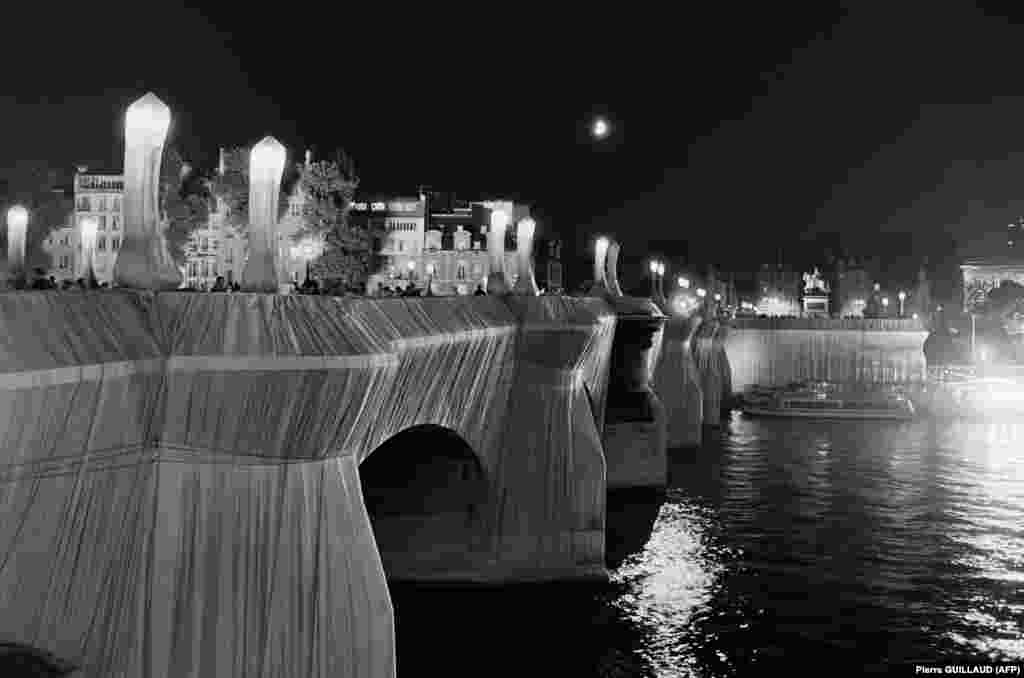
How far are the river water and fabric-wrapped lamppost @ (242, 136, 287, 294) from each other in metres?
11.1

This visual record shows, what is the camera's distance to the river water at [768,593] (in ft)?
89.3

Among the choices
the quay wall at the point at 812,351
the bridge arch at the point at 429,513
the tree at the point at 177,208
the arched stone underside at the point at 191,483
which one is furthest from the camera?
the quay wall at the point at 812,351

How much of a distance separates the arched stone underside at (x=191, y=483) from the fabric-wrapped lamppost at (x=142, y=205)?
15.7 inches

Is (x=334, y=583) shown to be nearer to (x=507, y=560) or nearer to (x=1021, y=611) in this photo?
(x=507, y=560)

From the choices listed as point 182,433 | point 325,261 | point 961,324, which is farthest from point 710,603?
point 961,324

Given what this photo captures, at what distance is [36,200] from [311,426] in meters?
56.9

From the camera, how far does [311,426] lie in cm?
1661

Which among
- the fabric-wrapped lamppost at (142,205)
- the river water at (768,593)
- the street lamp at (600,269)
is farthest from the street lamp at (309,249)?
the fabric-wrapped lamppost at (142,205)

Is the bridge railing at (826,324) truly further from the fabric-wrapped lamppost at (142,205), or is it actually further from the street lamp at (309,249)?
the fabric-wrapped lamppost at (142,205)

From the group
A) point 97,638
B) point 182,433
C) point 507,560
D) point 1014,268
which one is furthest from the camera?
point 1014,268

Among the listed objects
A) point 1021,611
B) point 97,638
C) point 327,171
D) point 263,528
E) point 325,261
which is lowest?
point 1021,611

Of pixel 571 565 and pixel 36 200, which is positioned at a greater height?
pixel 36 200

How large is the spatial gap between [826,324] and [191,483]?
10331 cm

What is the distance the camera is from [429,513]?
31.1m
